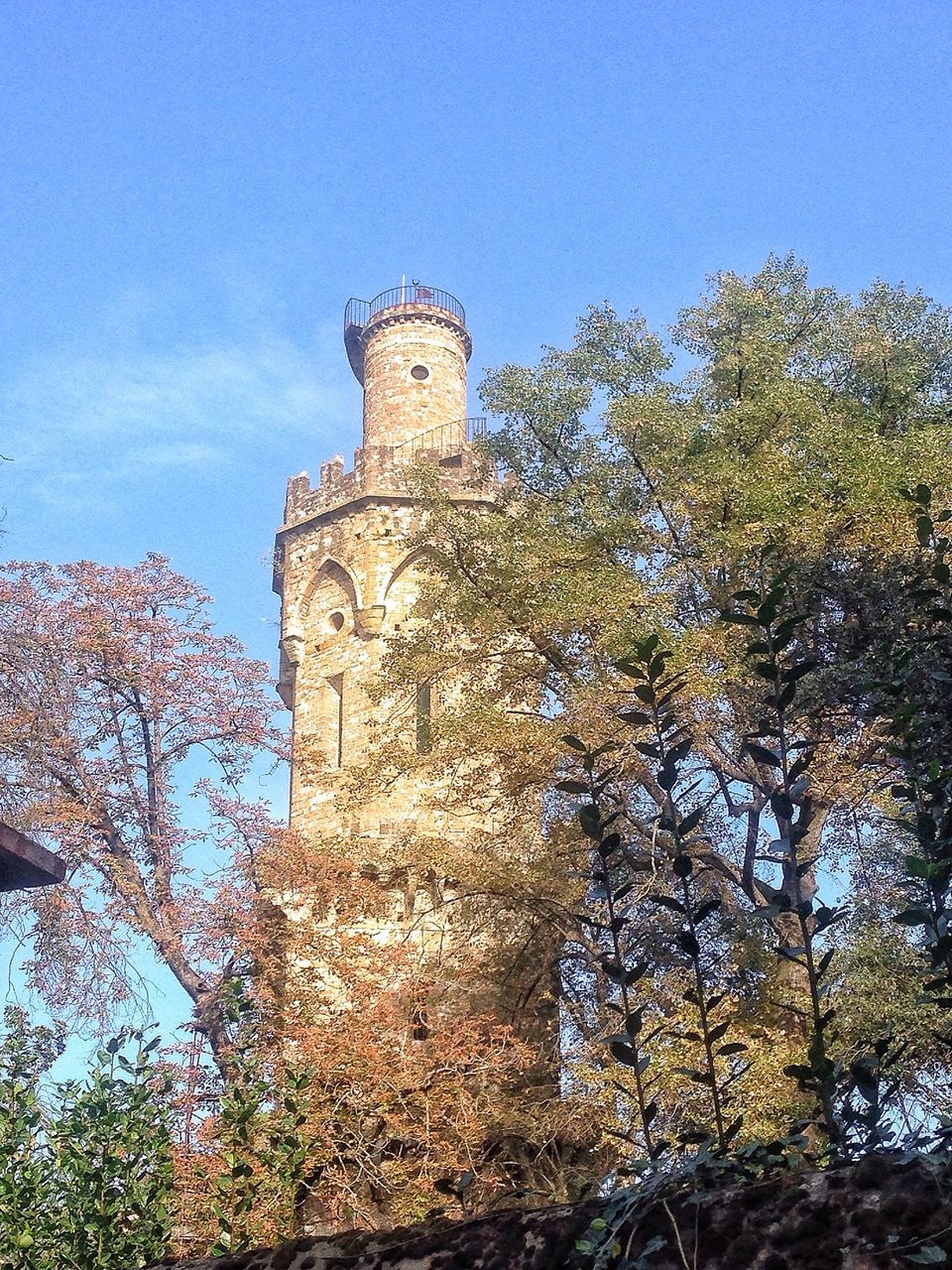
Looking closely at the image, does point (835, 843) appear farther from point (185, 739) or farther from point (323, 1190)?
point (185, 739)

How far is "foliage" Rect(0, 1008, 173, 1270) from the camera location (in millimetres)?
5137

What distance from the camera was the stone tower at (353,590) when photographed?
24.2 meters

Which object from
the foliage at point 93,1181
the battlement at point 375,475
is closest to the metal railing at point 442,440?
the battlement at point 375,475

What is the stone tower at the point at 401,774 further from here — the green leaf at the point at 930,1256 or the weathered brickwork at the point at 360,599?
the green leaf at the point at 930,1256

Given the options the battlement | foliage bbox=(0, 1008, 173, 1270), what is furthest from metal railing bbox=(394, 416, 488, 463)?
foliage bbox=(0, 1008, 173, 1270)

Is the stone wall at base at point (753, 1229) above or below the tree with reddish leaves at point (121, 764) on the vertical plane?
below

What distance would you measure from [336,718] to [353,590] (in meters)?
2.30

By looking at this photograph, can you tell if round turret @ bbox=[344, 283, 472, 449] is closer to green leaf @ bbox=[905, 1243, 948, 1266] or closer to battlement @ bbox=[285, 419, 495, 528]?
battlement @ bbox=[285, 419, 495, 528]

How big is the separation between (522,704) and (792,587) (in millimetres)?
6369

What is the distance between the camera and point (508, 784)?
58.2ft

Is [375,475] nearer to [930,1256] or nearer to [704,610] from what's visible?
[704,610]

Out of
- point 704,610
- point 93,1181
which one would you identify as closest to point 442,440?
point 704,610

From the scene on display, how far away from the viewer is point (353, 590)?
26109 millimetres

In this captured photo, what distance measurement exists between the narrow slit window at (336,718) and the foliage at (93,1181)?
19.2 metres
